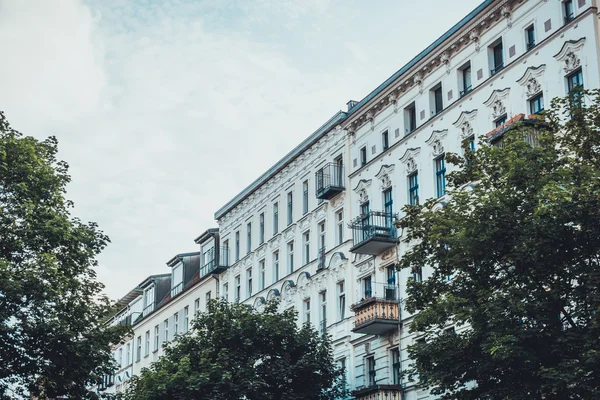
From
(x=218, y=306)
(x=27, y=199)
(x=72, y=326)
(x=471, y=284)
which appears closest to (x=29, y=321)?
(x=72, y=326)

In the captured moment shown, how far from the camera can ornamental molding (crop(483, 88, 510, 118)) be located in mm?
35594

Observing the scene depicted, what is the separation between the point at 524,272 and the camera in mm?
25438

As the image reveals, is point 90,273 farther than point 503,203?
Yes

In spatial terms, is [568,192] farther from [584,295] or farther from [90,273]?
[90,273]

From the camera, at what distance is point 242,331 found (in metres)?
40.5

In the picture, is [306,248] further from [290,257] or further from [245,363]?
[245,363]

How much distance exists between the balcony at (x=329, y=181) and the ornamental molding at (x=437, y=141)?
7.71 m

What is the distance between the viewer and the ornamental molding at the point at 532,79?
33812mm

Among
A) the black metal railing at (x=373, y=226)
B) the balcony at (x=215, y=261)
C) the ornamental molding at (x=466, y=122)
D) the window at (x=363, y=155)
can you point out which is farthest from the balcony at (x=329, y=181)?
the balcony at (x=215, y=261)

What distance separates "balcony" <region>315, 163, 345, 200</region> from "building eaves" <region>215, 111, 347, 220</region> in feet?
6.14

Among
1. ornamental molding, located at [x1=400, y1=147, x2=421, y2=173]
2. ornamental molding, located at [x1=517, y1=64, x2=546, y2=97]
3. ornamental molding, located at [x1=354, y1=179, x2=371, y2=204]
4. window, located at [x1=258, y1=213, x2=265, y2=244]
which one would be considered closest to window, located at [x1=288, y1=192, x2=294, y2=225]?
window, located at [x1=258, y1=213, x2=265, y2=244]

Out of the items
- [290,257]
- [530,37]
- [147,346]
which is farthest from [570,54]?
[147,346]

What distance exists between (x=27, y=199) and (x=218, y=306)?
880 cm

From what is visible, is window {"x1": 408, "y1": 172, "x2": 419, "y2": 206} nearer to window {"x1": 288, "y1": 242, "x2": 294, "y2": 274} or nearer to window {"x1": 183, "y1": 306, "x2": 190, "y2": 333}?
window {"x1": 288, "y1": 242, "x2": 294, "y2": 274}
